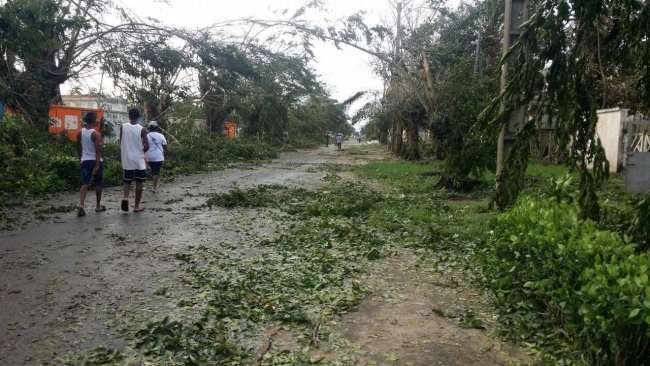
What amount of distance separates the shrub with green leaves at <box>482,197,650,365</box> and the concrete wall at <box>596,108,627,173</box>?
48.5 feet

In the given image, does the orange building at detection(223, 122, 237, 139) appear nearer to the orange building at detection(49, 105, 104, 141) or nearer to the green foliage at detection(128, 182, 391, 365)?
the orange building at detection(49, 105, 104, 141)

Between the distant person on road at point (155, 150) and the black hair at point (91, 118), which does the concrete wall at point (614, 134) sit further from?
the black hair at point (91, 118)

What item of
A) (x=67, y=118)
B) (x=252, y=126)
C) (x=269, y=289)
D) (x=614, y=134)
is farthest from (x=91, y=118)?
(x=252, y=126)

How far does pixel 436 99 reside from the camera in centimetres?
1441

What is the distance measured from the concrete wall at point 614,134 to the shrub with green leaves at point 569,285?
14.8 m

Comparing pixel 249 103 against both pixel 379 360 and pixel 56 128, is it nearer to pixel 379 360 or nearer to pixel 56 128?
pixel 56 128

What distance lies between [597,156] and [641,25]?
1212mm

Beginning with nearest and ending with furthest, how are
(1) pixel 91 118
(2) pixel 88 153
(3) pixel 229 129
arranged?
1. (1) pixel 91 118
2. (2) pixel 88 153
3. (3) pixel 229 129

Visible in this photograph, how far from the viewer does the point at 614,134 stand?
57.8 feet

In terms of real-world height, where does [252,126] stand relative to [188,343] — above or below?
above

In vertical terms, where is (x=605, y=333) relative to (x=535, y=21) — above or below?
below

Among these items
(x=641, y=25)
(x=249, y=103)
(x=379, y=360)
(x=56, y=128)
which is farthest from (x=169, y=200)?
(x=249, y=103)

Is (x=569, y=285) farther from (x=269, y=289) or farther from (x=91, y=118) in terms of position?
(x=91, y=118)

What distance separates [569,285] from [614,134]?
16.9m
